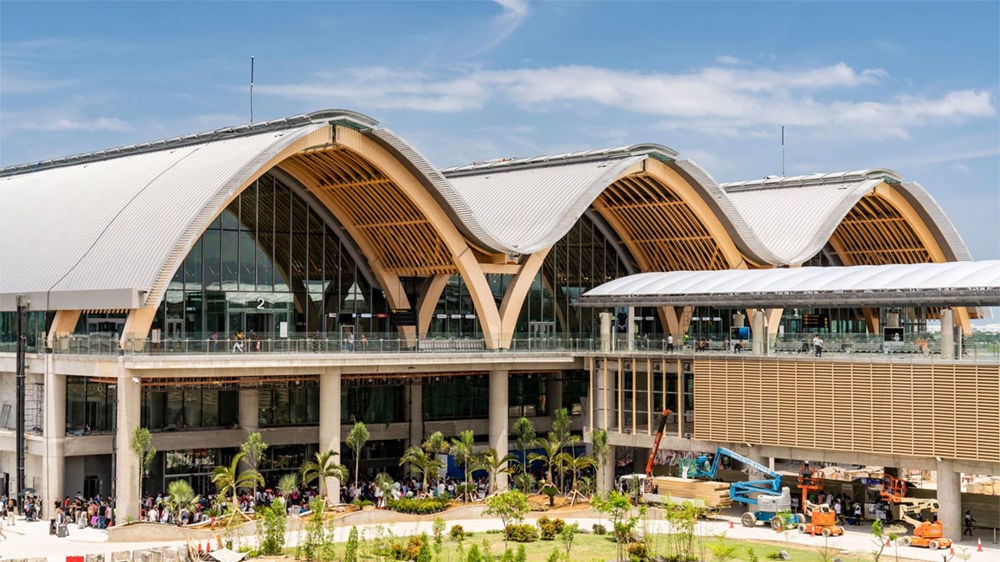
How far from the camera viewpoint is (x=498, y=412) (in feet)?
212

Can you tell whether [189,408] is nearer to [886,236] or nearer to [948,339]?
[948,339]

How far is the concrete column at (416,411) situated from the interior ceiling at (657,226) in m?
13.9

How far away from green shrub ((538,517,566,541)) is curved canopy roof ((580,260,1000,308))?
14.0 meters

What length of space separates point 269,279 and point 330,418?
9870 mm

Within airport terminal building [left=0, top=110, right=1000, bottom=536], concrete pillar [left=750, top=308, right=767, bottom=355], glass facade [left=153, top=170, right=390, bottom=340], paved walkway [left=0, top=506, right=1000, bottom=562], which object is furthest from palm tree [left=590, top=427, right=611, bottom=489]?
glass facade [left=153, top=170, right=390, bottom=340]

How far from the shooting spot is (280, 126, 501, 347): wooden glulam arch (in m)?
61.8

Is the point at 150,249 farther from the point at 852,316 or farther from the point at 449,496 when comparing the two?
the point at 852,316

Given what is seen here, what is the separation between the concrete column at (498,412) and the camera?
64.4 meters

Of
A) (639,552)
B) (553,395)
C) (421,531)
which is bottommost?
(421,531)

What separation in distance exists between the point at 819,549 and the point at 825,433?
7.84 metres

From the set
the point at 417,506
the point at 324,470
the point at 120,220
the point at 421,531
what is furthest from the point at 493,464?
the point at 120,220

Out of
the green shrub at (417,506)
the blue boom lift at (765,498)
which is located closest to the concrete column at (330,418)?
the green shrub at (417,506)

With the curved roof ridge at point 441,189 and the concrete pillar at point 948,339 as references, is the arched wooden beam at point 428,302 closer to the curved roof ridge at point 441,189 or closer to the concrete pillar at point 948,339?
the curved roof ridge at point 441,189

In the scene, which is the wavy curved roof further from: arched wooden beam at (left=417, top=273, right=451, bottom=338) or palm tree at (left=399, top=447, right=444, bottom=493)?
palm tree at (left=399, top=447, right=444, bottom=493)
